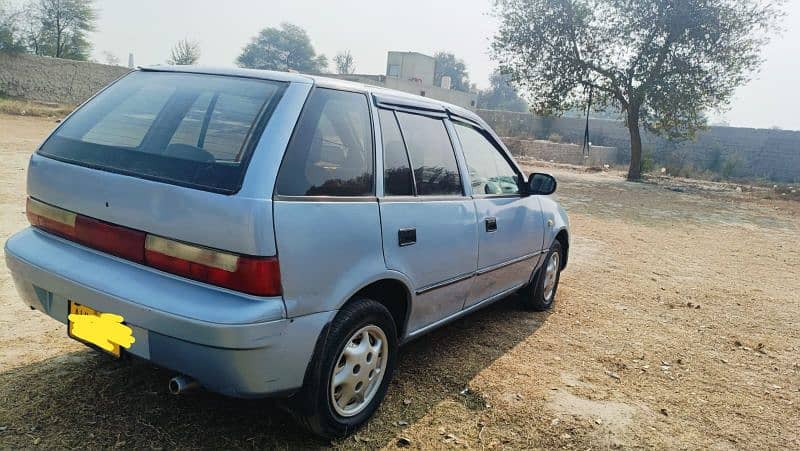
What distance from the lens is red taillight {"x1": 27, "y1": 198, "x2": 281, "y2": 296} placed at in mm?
2197

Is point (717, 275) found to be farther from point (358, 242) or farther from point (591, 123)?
point (591, 123)

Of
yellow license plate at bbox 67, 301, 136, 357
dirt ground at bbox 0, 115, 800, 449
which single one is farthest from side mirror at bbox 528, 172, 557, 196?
yellow license plate at bbox 67, 301, 136, 357

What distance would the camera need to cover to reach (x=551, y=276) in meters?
5.22

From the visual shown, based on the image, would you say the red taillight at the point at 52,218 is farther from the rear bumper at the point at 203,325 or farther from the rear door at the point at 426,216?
the rear door at the point at 426,216

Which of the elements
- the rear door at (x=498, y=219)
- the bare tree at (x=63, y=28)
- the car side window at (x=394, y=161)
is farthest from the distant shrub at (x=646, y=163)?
the bare tree at (x=63, y=28)

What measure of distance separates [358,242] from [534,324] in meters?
2.72

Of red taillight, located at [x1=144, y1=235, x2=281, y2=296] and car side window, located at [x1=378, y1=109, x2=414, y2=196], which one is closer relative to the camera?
red taillight, located at [x1=144, y1=235, x2=281, y2=296]

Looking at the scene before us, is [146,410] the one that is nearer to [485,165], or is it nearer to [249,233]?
[249,233]

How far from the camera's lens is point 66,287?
249cm

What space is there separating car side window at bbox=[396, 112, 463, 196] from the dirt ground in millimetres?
1223

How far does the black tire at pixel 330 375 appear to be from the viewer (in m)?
2.46

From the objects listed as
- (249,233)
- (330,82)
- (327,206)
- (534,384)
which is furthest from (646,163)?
(249,233)

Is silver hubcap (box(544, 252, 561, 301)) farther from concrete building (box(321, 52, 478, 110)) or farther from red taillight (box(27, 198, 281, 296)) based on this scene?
concrete building (box(321, 52, 478, 110))

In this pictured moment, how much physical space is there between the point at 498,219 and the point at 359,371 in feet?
5.33
